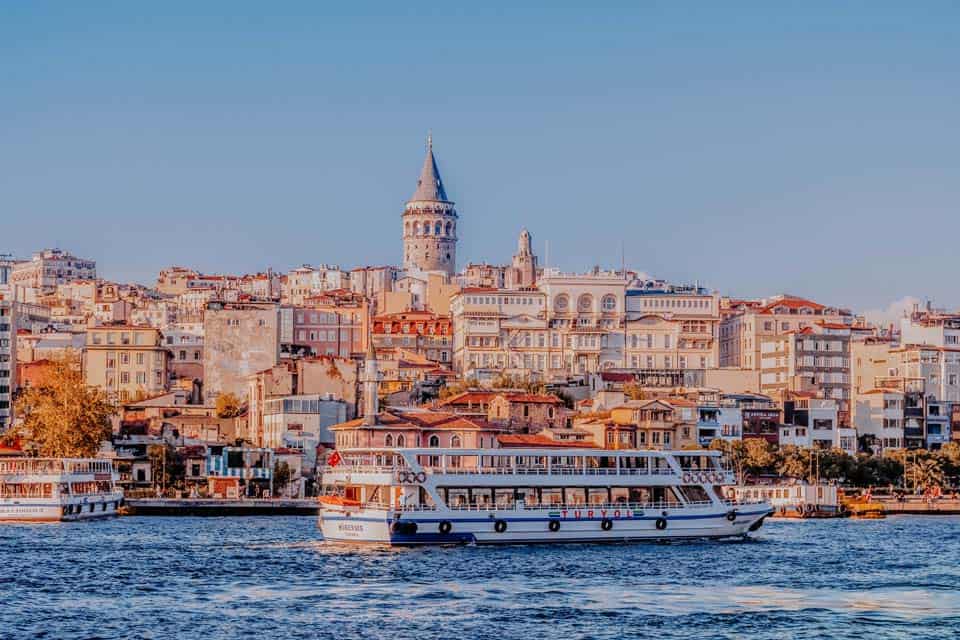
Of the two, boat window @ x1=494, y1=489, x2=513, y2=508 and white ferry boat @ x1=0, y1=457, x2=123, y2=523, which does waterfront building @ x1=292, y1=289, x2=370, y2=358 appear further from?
boat window @ x1=494, y1=489, x2=513, y2=508

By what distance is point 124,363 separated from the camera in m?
117

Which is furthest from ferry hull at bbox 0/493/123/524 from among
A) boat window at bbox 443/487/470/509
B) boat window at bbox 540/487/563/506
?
boat window at bbox 540/487/563/506

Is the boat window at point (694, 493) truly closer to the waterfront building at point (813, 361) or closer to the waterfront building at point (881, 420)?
the waterfront building at point (881, 420)

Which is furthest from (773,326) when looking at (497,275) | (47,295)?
(47,295)

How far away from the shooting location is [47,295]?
189625 millimetres

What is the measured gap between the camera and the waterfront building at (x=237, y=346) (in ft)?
384

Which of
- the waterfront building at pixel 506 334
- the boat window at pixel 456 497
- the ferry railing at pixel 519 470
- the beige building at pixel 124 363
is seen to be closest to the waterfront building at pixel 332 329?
the waterfront building at pixel 506 334

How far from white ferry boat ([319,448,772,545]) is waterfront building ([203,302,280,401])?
58.1m

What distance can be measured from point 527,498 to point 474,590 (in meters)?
13.5

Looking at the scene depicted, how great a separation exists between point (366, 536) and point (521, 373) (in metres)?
70.4

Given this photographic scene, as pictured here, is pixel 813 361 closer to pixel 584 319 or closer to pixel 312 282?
pixel 584 319

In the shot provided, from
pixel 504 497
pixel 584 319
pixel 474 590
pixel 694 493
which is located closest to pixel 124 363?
pixel 584 319

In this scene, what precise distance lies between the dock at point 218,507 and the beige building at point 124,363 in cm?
3145

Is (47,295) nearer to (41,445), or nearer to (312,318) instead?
(312,318)
